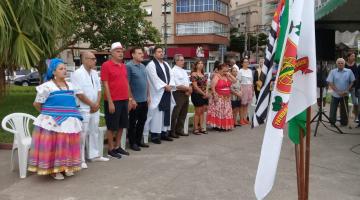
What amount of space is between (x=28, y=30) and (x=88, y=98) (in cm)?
204

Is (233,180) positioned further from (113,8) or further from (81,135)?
(113,8)

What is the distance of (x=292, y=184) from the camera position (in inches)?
219

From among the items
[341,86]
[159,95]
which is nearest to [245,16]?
[341,86]

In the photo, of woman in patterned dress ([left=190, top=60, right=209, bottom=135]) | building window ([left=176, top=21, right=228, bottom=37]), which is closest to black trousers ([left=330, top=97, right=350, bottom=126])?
woman in patterned dress ([left=190, top=60, right=209, bottom=135])

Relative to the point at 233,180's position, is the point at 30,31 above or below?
above

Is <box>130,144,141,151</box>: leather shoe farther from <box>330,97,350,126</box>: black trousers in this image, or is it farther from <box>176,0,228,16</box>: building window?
<box>176,0,228,16</box>: building window

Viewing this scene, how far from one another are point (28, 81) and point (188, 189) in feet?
108

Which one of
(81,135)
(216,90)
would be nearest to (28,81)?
(216,90)

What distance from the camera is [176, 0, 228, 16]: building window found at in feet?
169

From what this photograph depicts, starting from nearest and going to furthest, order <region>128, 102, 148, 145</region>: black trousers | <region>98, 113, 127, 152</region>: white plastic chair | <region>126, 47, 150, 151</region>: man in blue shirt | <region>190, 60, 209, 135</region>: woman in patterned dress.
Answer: <region>98, 113, 127, 152</region>: white plastic chair < <region>126, 47, 150, 151</region>: man in blue shirt < <region>128, 102, 148, 145</region>: black trousers < <region>190, 60, 209, 135</region>: woman in patterned dress

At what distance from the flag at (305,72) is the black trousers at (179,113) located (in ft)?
18.1

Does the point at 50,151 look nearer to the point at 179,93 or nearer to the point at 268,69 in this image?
the point at 268,69

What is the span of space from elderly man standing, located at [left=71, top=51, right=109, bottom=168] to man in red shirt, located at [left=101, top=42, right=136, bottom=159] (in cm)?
22

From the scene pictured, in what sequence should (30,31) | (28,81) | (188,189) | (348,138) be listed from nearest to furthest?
(188,189), (30,31), (348,138), (28,81)
